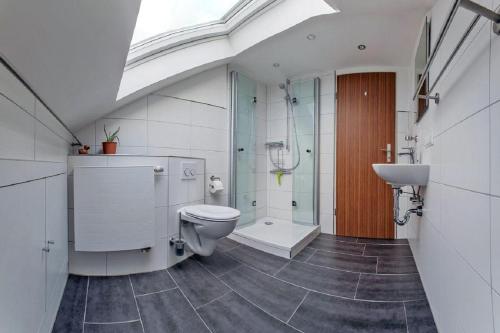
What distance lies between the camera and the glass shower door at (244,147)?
2689 mm

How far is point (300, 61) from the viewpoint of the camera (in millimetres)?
2533

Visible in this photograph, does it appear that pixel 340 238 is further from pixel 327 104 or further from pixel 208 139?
pixel 208 139

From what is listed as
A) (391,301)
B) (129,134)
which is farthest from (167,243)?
(391,301)

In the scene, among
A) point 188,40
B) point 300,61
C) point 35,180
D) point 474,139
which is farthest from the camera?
point 300,61

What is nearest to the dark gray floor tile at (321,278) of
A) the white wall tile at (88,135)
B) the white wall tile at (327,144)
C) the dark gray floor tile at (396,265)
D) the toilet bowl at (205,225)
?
the dark gray floor tile at (396,265)

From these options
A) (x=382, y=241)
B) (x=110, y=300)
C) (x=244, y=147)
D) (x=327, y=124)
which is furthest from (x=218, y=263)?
(x=327, y=124)

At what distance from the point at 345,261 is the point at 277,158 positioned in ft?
5.26

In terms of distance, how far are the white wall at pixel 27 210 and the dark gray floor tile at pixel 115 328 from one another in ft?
0.56

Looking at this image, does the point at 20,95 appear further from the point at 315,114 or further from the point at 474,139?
the point at 315,114

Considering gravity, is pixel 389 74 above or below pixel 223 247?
above

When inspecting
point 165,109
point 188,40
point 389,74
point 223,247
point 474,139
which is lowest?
point 223,247

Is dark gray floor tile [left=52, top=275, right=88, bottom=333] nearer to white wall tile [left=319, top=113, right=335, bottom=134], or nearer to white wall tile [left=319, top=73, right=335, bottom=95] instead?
white wall tile [left=319, top=113, right=335, bottom=134]

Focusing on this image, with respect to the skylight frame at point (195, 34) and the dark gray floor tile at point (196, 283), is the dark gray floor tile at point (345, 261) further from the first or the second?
the skylight frame at point (195, 34)

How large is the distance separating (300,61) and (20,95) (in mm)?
2415
